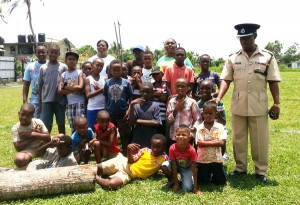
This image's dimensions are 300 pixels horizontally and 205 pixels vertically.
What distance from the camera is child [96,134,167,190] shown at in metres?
5.23

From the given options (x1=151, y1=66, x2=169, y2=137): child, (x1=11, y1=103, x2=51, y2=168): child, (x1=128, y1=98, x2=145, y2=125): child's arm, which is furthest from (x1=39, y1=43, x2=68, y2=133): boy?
(x1=151, y1=66, x2=169, y2=137): child

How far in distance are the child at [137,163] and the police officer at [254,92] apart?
1.12 meters

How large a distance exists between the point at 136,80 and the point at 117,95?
0.50 meters

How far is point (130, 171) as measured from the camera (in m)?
5.39

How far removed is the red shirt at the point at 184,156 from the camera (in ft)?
15.9

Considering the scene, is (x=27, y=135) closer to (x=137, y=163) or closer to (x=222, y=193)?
(x=137, y=163)

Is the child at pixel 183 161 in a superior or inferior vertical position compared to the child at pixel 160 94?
inferior

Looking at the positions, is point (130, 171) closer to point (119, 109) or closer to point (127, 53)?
point (119, 109)

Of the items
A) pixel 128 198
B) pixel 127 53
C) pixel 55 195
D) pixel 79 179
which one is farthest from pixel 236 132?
pixel 127 53

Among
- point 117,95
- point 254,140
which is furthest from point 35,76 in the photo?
point 254,140

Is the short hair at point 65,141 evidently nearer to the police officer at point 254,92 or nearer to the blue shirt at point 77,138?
the blue shirt at point 77,138

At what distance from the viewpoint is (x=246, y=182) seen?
5.16 metres

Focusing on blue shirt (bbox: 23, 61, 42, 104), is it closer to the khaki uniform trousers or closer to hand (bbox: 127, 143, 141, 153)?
hand (bbox: 127, 143, 141, 153)

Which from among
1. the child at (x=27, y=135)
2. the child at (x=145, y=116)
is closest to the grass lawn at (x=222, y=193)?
the child at (x=145, y=116)
